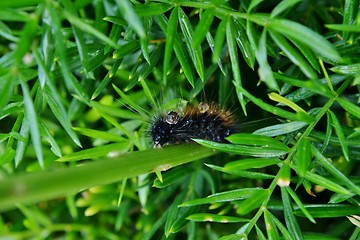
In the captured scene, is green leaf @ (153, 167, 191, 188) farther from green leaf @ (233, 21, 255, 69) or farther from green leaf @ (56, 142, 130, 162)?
green leaf @ (233, 21, 255, 69)

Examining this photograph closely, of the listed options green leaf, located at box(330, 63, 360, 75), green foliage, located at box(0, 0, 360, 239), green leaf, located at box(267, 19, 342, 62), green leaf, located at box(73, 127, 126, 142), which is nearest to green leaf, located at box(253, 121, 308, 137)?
green foliage, located at box(0, 0, 360, 239)

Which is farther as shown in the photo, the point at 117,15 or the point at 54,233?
the point at 54,233

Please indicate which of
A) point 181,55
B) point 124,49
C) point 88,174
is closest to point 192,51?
point 181,55

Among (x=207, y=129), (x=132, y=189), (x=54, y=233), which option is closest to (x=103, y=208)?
(x=132, y=189)

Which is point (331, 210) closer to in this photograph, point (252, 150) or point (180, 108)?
point (252, 150)

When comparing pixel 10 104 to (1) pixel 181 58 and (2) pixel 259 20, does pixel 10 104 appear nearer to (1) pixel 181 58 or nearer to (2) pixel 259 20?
(1) pixel 181 58
